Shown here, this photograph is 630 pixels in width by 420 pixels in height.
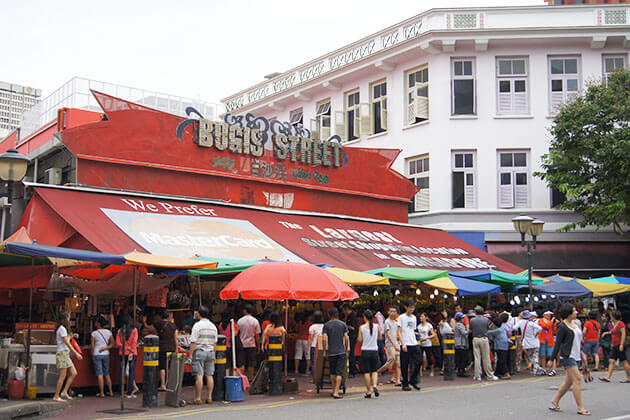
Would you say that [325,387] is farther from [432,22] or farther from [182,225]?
[432,22]

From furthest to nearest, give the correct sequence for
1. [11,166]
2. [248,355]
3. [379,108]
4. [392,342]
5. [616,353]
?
[379,108]
[616,353]
[248,355]
[392,342]
[11,166]

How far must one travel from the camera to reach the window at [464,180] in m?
26.1

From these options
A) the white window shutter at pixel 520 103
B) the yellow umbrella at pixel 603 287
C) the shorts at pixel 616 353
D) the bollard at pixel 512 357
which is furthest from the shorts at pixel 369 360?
the white window shutter at pixel 520 103

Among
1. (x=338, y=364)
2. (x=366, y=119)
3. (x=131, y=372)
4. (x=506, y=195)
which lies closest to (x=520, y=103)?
(x=506, y=195)

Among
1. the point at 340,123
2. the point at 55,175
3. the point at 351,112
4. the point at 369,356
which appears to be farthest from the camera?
the point at 351,112

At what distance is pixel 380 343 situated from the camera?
16.9 m

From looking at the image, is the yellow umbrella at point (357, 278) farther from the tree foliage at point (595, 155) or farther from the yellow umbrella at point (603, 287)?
the tree foliage at point (595, 155)

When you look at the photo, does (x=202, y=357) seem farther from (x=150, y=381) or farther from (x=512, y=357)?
(x=512, y=357)

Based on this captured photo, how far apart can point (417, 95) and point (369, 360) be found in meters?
16.3

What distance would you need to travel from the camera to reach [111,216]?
16.2 metres

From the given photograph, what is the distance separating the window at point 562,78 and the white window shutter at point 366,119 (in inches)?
292

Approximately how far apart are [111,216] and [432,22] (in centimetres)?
1571

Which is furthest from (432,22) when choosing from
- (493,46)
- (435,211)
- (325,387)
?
(325,387)

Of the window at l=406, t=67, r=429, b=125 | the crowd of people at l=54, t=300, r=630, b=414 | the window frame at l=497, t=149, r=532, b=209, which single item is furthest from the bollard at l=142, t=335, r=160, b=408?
the window at l=406, t=67, r=429, b=125
